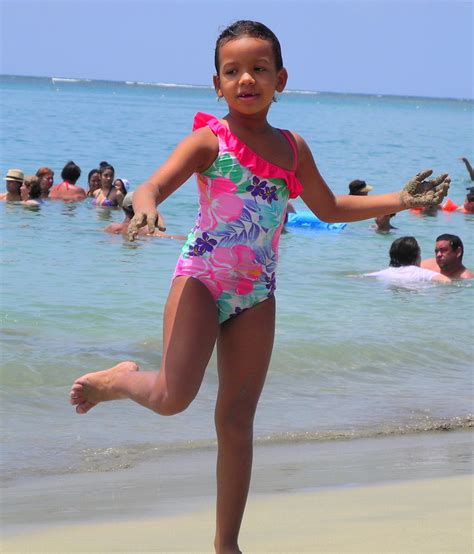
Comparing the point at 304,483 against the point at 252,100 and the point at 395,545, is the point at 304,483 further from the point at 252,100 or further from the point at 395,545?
the point at 252,100

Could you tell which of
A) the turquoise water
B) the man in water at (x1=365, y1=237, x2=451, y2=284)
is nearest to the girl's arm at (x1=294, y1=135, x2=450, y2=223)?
the turquoise water

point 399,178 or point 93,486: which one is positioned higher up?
point 93,486

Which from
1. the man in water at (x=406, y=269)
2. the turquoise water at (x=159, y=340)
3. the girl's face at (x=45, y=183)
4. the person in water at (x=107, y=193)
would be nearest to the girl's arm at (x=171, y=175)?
the turquoise water at (x=159, y=340)

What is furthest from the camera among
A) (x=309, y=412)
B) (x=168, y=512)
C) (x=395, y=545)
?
(x=309, y=412)

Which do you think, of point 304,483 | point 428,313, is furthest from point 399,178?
point 304,483

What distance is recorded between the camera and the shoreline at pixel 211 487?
411cm

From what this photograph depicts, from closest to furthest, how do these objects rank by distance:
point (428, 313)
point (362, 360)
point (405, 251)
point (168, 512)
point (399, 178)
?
point (168, 512), point (362, 360), point (428, 313), point (405, 251), point (399, 178)

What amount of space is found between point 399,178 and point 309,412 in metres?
22.7

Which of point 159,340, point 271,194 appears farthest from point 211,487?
point 159,340

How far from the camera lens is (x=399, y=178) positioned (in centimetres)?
2841

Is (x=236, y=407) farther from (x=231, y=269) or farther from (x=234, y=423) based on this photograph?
(x=231, y=269)

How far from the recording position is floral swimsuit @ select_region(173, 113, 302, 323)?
3.49 m

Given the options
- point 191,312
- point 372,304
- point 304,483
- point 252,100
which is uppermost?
point 252,100

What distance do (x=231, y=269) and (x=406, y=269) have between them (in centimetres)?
789
